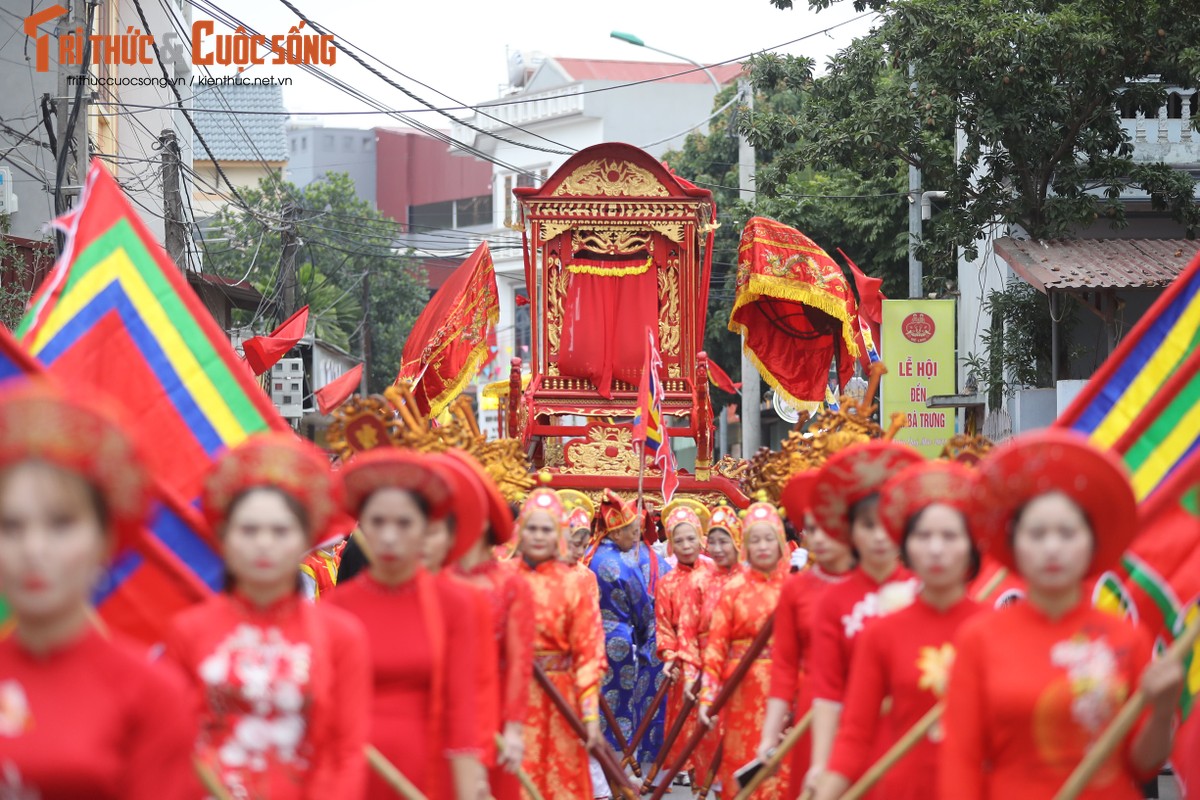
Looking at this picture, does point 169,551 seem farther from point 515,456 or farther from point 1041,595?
point 515,456

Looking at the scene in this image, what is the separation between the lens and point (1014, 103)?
16344 mm

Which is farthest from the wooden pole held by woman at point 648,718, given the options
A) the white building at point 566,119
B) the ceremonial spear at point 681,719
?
the white building at point 566,119

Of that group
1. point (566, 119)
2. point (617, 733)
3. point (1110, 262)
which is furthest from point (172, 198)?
point (566, 119)

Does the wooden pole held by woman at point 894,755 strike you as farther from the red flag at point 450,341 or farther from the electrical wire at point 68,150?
the red flag at point 450,341

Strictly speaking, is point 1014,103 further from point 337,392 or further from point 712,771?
point 712,771

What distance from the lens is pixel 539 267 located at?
17422 millimetres

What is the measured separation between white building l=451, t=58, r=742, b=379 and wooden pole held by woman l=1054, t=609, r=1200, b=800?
4594cm

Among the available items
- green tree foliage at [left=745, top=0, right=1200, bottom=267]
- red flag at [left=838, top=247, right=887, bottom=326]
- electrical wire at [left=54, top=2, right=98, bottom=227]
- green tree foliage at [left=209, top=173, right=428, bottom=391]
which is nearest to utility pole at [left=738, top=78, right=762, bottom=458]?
red flag at [left=838, top=247, right=887, bottom=326]

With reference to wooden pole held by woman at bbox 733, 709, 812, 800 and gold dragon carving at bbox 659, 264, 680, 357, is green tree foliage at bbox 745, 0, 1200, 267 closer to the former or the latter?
gold dragon carving at bbox 659, 264, 680, 357

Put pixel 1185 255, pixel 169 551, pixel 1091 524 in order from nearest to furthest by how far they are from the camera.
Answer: pixel 1091 524, pixel 169 551, pixel 1185 255

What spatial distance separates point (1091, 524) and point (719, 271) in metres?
32.5

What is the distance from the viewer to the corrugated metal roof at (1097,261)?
15477mm

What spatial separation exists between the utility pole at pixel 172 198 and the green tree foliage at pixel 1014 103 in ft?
20.4

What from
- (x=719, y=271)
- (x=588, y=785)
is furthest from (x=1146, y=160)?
(x=719, y=271)
